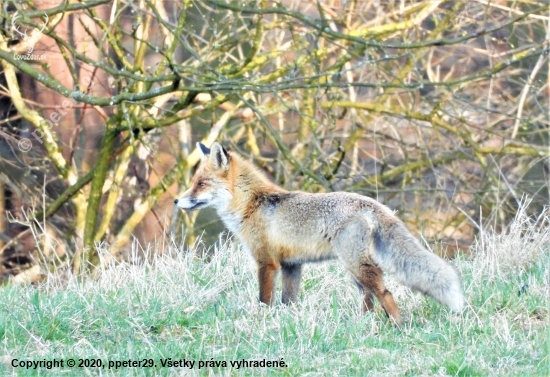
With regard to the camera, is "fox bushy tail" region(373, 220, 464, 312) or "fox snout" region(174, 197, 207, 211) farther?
"fox snout" region(174, 197, 207, 211)

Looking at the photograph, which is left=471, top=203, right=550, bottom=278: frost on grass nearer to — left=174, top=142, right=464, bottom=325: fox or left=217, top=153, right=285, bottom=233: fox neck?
left=174, top=142, right=464, bottom=325: fox

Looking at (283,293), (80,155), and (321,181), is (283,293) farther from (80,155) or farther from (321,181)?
(80,155)

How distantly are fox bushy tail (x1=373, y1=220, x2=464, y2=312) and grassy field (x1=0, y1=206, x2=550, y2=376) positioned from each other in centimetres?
25

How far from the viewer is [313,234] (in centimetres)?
601

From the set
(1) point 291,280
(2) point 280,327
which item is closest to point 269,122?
(1) point 291,280

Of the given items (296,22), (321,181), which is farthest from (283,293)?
(296,22)

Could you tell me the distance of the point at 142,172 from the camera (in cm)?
1319

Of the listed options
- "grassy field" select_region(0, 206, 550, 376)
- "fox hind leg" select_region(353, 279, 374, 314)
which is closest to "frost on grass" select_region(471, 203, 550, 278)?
"grassy field" select_region(0, 206, 550, 376)

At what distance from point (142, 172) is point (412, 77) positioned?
4.39 metres

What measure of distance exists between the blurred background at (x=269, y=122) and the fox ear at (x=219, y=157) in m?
2.86

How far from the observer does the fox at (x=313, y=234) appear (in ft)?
18.2

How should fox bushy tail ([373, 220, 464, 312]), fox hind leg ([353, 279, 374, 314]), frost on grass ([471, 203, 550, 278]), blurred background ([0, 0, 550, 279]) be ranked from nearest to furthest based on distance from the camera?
fox bushy tail ([373, 220, 464, 312]) → fox hind leg ([353, 279, 374, 314]) → frost on grass ([471, 203, 550, 278]) → blurred background ([0, 0, 550, 279])

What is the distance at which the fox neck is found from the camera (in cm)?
668

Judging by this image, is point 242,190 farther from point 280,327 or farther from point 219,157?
point 280,327
